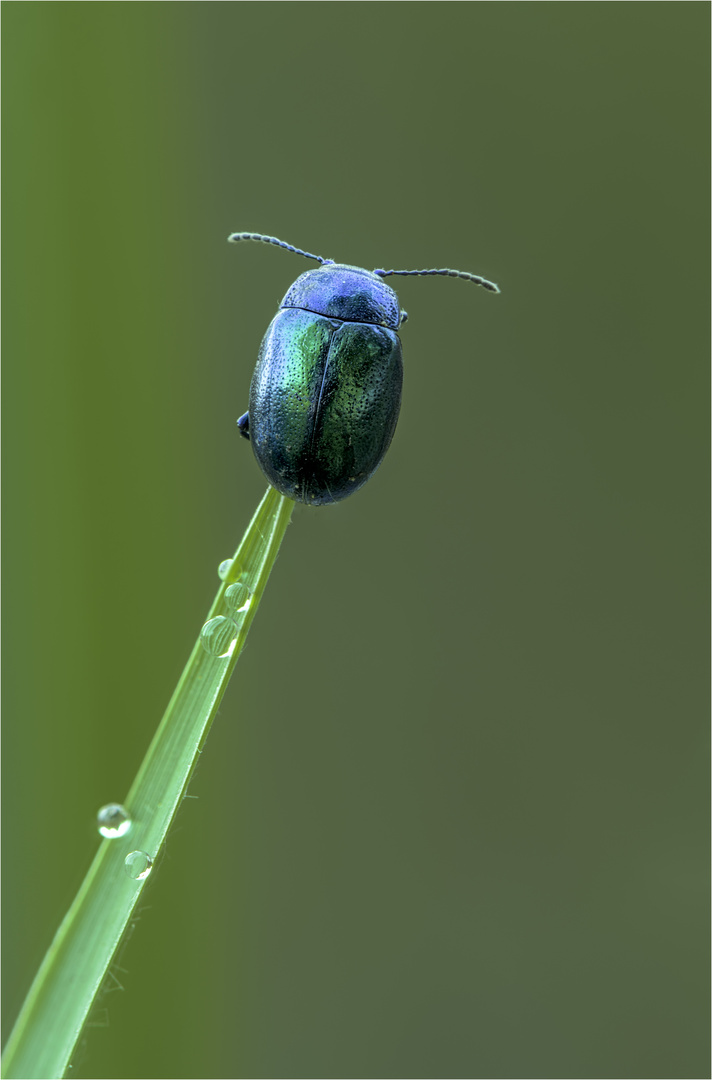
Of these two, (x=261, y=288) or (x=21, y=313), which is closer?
(x=21, y=313)

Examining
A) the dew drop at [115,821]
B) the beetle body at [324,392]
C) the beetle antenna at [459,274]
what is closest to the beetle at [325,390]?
the beetle body at [324,392]

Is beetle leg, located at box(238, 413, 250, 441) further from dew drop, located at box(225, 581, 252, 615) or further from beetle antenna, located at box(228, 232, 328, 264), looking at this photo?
dew drop, located at box(225, 581, 252, 615)

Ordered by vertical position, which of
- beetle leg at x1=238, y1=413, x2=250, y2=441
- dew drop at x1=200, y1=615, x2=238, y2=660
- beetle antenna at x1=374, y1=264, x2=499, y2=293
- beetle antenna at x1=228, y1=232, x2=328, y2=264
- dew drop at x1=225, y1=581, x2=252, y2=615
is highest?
beetle antenna at x1=374, y1=264, x2=499, y2=293

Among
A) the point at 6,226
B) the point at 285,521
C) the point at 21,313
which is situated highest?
the point at 6,226

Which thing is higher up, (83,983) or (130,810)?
(130,810)

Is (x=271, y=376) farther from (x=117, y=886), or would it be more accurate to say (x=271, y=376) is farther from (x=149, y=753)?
(x=117, y=886)

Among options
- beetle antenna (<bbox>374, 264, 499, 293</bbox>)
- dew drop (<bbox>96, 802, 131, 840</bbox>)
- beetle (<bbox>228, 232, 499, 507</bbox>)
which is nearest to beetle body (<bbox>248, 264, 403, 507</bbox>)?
beetle (<bbox>228, 232, 499, 507</bbox>)

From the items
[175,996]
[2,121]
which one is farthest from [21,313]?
[175,996]
